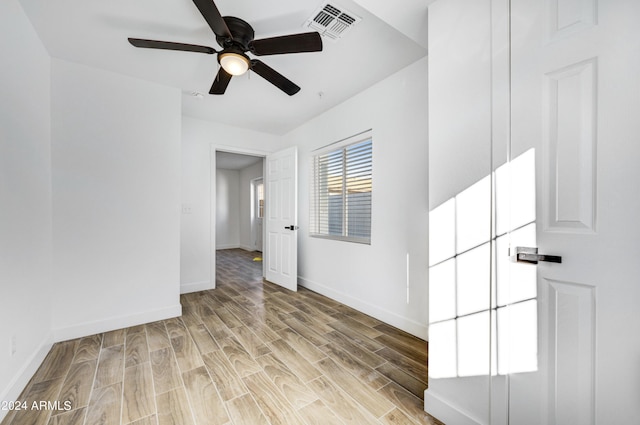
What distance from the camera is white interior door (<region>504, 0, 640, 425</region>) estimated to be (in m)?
0.91

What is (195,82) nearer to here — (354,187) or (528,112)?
(354,187)

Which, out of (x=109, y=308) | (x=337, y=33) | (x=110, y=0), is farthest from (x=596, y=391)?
(x=109, y=308)

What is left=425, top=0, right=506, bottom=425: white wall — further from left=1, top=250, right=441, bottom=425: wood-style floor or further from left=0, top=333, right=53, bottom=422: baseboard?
left=0, top=333, right=53, bottom=422: baseboard

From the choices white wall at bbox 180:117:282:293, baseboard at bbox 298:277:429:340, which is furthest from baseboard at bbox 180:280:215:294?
baseboard at bbox 298:277:429:340

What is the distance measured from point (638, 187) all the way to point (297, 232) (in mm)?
3359

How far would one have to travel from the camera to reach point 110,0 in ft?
5.46

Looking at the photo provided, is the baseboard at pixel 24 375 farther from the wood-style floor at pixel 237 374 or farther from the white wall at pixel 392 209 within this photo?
the white wall at pixel 392 209

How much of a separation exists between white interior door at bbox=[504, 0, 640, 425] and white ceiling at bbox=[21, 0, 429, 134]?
0.82 metres

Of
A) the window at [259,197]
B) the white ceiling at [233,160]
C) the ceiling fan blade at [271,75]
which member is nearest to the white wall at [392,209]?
the ceiling fan blade at [271,75]

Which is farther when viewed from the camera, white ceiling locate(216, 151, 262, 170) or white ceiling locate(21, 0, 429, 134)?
white ceiling locate(216, 151, 262, 170)

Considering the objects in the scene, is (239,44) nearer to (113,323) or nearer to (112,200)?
(112,200)

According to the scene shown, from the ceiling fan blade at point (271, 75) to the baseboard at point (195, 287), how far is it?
9.87 feet

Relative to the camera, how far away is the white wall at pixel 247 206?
24.1 ft

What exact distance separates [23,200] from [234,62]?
176 cm
